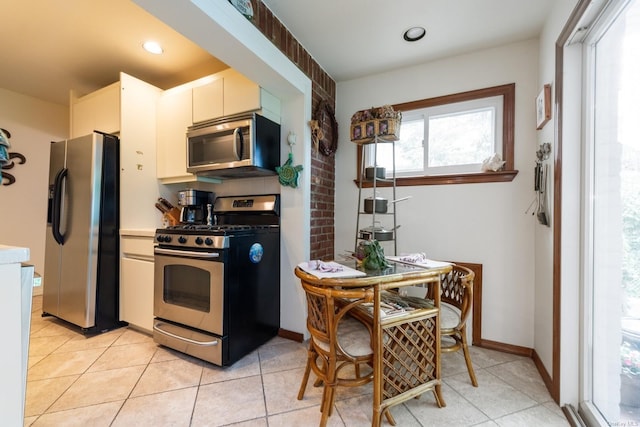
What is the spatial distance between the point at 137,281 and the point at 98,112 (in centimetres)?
161

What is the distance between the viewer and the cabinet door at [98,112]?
238cm

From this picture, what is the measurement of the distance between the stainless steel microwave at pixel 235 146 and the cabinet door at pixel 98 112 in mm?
751

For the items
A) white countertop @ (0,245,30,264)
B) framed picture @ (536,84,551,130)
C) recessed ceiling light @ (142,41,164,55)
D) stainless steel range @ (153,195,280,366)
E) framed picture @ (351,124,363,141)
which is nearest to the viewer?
white countertop @ (0,245,30,264)

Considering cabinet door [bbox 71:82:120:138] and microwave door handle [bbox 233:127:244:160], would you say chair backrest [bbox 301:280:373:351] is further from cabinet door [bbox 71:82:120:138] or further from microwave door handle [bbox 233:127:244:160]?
cabinet door [bbox 71:82:120:138]

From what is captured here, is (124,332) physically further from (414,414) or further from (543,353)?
(543,353)

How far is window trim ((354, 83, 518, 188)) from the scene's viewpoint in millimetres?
2027

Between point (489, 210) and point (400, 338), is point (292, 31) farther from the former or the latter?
point (400, 338)

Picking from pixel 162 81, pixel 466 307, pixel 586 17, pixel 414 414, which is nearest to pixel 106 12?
pixel 162 81

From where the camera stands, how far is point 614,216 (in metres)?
1.22

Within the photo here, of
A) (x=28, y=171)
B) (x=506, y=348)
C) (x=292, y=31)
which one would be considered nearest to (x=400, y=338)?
(x=506, y=348)

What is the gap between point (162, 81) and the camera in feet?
9.06

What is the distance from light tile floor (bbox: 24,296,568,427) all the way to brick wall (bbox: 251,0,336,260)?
927 millimetres

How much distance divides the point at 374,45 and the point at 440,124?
0.85 metres

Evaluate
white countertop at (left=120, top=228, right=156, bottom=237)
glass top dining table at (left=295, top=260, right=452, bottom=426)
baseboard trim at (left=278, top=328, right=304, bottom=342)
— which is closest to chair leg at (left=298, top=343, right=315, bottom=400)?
glass top dining table at (left=295, top=260, right=452, bottom=426)
